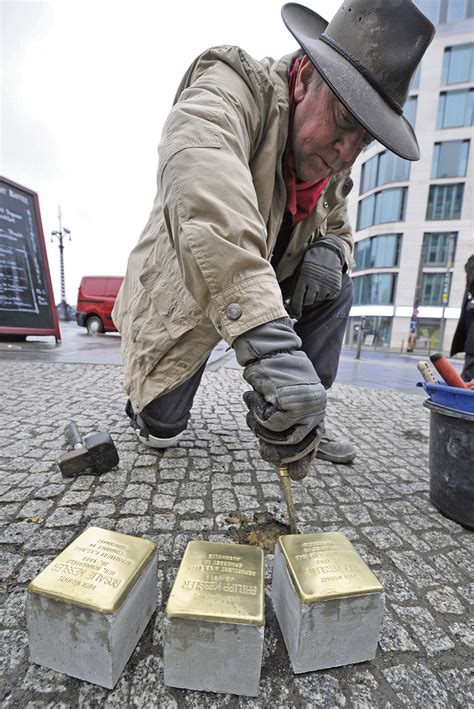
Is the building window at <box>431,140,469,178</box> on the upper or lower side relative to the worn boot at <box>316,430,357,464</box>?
upper

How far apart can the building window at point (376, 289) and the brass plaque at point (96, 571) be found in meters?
28.7

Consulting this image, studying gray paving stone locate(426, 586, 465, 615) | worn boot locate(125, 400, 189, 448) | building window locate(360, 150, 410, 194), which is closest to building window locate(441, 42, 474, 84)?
building window locate(360, 150, 410, 194)

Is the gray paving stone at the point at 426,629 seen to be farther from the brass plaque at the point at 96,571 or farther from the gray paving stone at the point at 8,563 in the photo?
the gray paving stone at the point at 8,563

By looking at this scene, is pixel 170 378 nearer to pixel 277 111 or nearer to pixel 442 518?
pixel 277 111

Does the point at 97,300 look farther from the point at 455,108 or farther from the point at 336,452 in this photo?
the point at 455,108

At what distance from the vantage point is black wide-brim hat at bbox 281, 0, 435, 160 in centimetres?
118

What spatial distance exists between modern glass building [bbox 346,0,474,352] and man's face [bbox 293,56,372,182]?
24.2 metres

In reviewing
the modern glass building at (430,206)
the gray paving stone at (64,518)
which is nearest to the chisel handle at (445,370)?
the gray paving stone at (64,518)

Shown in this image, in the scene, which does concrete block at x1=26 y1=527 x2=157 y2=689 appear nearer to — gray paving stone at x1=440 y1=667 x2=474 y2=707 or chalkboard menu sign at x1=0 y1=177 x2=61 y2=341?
gray paving stone at x1=440 y1=667 x2=474 y2=707

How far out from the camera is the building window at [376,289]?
2670cm

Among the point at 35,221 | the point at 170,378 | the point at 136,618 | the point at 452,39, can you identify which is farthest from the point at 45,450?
the point at 452,39

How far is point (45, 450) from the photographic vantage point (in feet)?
6.93

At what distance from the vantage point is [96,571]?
2.88 ft

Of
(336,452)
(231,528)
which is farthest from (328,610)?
(336,452)
